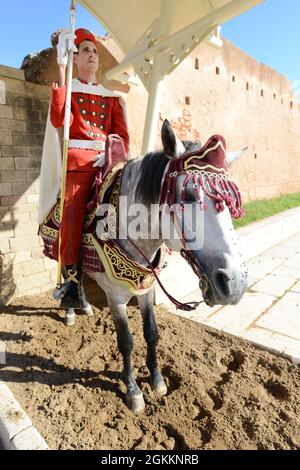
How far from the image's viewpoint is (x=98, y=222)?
2086 mm

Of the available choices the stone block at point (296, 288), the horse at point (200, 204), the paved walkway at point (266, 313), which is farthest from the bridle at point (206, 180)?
the stone block at point (296, 288)

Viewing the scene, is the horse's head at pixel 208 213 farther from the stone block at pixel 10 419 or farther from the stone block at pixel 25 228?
the stone block at pixel 25 228

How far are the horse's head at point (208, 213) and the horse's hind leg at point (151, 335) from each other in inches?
35.6

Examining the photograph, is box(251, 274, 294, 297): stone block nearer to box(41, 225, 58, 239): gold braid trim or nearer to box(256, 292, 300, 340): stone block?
box(256, 292, 300, 340): stone block

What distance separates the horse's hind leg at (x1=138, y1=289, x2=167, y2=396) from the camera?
234 cm

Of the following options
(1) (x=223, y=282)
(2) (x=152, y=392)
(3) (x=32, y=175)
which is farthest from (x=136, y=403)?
(3) (x=32, y=175)

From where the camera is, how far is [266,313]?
3576 millimetres

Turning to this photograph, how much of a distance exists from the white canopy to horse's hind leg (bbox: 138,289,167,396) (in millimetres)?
1918

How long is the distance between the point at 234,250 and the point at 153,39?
311cm

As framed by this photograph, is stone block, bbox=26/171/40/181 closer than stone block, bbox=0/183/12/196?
No

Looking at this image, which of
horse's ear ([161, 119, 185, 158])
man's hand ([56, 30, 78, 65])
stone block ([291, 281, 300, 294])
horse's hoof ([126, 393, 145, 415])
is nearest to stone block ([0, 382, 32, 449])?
horse's hoof ([126, 393, 145, 415])

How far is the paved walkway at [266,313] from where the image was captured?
2940mm
